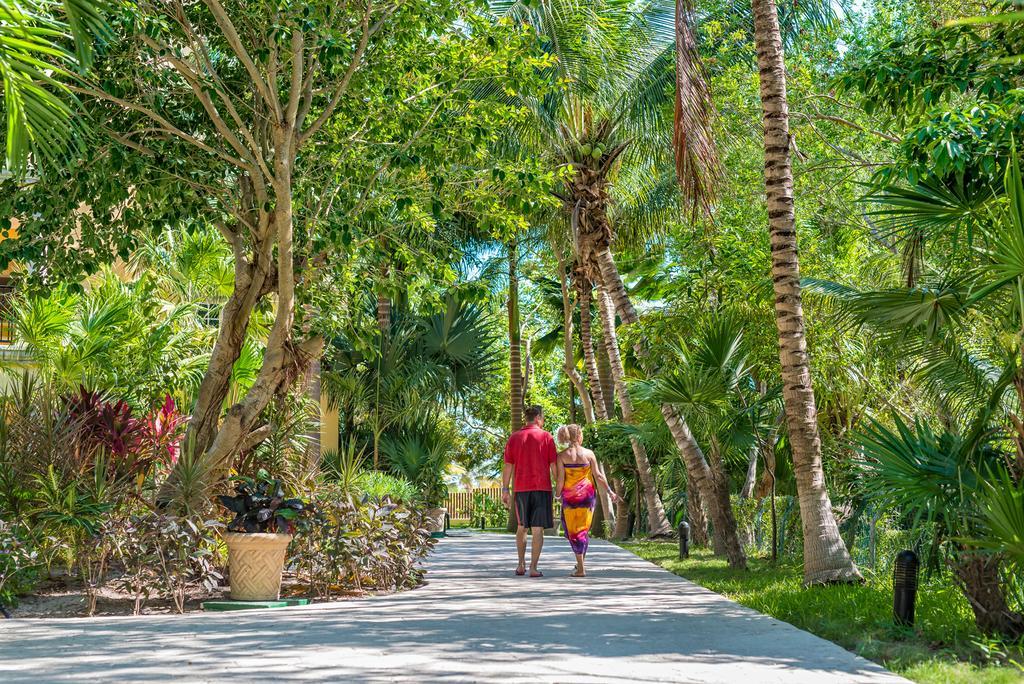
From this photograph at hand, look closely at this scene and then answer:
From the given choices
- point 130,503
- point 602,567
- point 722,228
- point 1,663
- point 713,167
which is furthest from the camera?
point 722,228

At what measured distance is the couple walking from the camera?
11820 millimetres

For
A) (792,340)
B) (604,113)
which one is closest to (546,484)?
(792,340)

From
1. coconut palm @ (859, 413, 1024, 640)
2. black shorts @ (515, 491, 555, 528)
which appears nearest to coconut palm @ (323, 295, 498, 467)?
black shorts @ (515, 491, 555, 528)

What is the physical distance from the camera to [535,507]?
12.0m

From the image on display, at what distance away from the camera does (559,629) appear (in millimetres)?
7352

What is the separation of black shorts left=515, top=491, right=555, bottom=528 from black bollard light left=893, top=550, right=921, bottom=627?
17.6ft

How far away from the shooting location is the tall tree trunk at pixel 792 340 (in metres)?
9.98

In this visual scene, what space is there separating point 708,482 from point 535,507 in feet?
10.4

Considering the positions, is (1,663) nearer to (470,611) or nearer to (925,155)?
(470,611)

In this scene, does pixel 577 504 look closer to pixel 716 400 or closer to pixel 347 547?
pixel 716 400

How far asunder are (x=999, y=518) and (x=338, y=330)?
8.27 metres

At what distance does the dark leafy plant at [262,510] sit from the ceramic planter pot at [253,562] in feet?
0.28

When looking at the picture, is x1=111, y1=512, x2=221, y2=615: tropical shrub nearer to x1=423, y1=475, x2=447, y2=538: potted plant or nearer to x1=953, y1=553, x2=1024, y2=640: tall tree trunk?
x1=953, y1=553, x2=1024, y2=640: tall tree trunk

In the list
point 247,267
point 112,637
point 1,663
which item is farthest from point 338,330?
point 1,663
